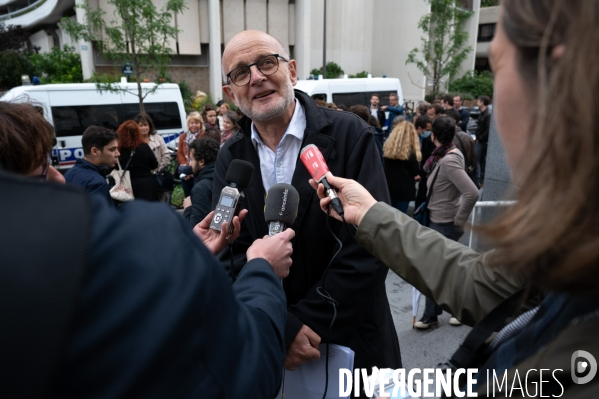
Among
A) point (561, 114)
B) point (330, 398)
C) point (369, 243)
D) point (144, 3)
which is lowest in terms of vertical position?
point (330, 398)

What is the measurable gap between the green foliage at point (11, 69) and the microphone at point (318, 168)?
1056 inches

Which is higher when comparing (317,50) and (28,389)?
(317,50)

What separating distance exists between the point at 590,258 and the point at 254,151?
1.71m

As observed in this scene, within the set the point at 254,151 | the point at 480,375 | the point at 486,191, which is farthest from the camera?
the point at 486,191

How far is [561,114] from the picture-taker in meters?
0.76

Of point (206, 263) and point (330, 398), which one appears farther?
point (330, 398)

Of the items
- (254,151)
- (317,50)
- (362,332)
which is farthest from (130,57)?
(317,50)

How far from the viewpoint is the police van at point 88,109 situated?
1045cm

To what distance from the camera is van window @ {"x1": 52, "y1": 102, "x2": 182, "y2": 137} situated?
10641mm

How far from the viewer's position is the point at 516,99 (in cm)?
90

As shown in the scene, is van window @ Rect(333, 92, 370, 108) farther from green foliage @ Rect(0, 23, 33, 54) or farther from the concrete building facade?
green foliage @ Rect(0, 23, 33, 54)

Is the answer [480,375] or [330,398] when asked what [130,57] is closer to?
[330,398]

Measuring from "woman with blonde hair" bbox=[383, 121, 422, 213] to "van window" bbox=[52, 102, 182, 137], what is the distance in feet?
26.1

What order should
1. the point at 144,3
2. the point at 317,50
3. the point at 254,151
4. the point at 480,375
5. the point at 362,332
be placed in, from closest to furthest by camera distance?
the point at 480,375, the point at 362,332, the point at 254,151, the point at 144,3, the point at 317,50
